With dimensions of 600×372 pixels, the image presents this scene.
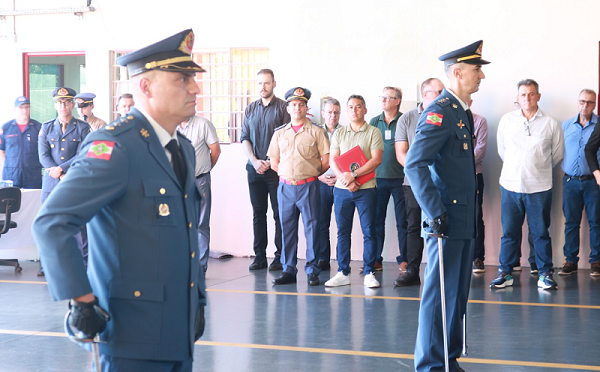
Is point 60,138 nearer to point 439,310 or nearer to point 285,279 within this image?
point 285,279

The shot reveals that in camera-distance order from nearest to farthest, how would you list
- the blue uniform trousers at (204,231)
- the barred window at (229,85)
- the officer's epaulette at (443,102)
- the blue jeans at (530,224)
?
the officer's epaulette at (443,102) < the blue jeans at (530,224) < the blue uniform trousers at (204,231) < the barred window at (229,85)

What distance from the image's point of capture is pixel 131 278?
2123 mm

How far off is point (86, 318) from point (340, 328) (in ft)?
11.9

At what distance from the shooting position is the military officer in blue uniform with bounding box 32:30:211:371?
1956 millimetres

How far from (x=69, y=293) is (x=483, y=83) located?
24.1 ft

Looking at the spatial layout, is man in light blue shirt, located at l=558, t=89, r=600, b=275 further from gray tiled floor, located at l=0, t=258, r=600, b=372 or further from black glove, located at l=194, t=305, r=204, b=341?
black glove, located at l=194, t=305, r=204, b=341

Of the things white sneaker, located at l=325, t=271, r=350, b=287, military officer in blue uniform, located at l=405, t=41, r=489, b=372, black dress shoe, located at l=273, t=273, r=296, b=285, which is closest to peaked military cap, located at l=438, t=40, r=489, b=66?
military officer in blue uniform, located at l=405, t=41, r=489, b=372

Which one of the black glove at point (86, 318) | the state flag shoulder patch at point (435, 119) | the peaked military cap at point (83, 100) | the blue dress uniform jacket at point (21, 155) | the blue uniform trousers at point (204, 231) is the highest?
the peaked military cap at point (83, 100)

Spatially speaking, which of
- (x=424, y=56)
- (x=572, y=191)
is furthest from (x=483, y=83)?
(x=572, y=191)

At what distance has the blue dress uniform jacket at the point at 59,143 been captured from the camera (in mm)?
7805

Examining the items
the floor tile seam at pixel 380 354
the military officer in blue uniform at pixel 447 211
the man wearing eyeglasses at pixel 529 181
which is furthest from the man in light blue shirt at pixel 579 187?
the military officer in blue uniform at pixel 447 211

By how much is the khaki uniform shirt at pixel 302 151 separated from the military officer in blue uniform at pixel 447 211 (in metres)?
3.14

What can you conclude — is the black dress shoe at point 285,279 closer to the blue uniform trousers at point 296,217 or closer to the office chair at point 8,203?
the blue uniform trousers at point 296,217

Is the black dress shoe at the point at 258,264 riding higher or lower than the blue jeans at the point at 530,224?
lower
